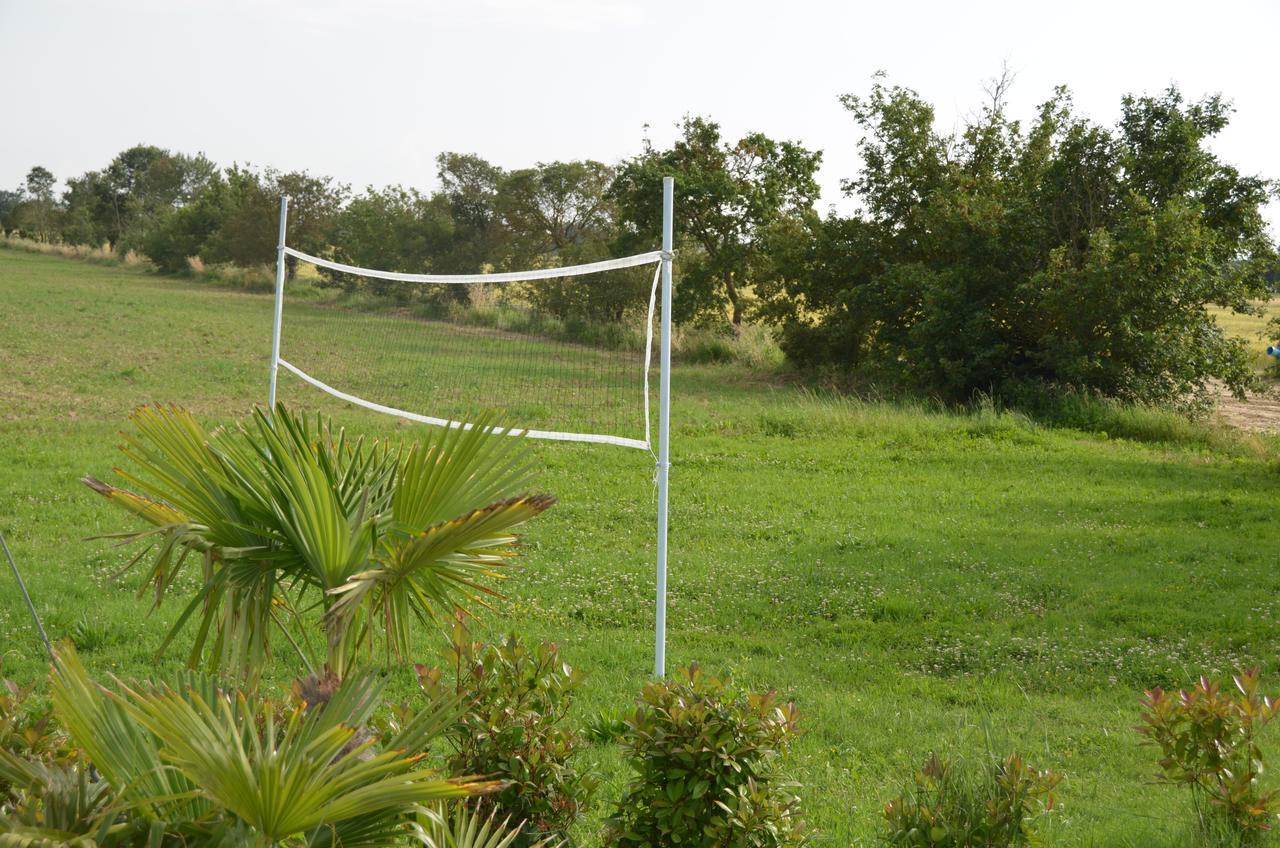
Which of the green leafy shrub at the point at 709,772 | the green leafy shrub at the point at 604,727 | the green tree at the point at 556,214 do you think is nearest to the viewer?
the green leafy shrub at the point at 709,772

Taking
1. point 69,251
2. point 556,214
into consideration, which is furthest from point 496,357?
point 69,251

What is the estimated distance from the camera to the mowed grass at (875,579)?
4891 millimetres

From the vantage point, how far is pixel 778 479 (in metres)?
11.0

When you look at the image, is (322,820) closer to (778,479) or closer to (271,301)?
(778,479)

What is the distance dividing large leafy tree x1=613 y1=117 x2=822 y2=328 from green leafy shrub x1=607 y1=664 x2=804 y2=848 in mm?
21320

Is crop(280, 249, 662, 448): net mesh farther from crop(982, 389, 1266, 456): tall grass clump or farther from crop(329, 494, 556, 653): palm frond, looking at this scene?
crop(329, 494, 556, 653): palm frond

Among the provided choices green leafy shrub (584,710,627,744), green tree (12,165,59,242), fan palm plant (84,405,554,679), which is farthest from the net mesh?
green tree (12,165,59,242)

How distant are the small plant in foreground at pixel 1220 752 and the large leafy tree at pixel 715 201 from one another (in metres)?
20.8

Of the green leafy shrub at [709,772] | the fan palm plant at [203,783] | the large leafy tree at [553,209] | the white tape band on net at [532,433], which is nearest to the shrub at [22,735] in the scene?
the fan palm plant at [203,783]

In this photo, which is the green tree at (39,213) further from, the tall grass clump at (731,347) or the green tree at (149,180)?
the tall grass clump at (731,347)

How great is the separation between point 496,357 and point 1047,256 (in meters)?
8.63

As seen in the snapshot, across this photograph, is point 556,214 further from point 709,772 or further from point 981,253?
point 709,772

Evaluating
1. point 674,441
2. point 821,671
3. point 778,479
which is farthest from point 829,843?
point 674,441

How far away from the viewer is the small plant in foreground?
342 centimetres
